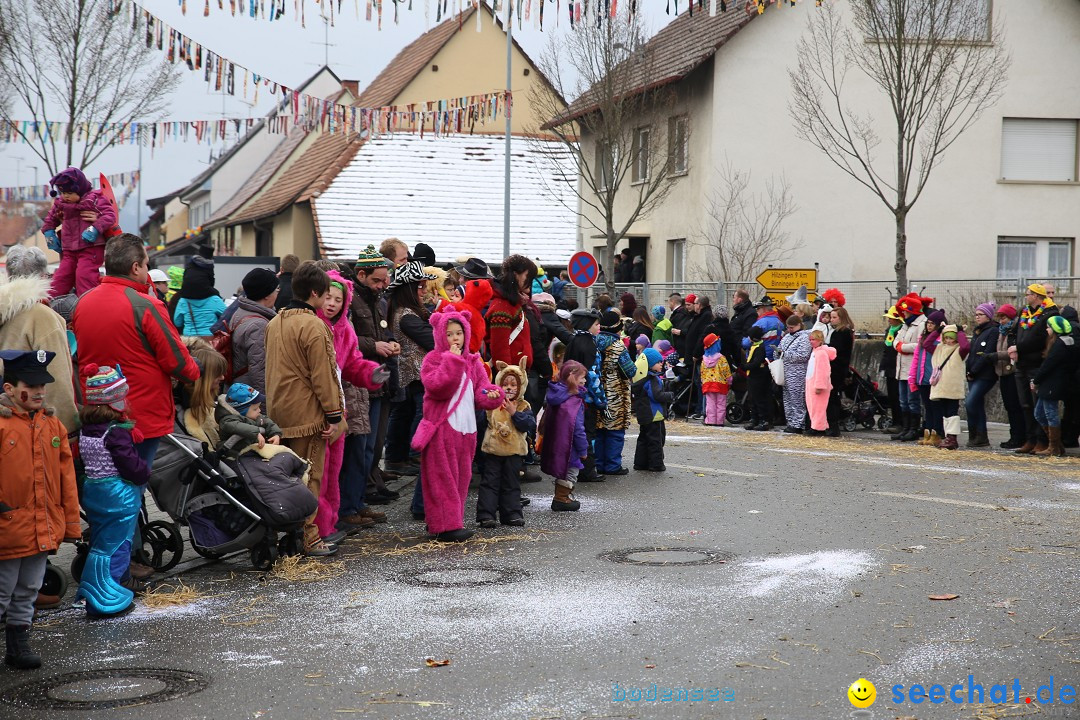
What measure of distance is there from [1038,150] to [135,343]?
90.4ft

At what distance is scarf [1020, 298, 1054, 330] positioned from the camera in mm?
15856

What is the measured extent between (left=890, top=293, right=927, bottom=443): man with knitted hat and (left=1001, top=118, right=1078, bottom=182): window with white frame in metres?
14.2

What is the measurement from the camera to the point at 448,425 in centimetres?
944

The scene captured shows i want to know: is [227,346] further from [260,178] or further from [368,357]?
[260,178]

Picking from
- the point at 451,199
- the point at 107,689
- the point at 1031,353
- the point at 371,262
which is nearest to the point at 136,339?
the point at 107,689

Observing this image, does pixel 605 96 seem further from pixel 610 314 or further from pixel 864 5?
pixel 610 314

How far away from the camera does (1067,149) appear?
3048cm

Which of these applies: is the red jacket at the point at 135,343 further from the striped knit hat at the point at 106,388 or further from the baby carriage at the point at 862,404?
the baby carriage at the point at 862,404

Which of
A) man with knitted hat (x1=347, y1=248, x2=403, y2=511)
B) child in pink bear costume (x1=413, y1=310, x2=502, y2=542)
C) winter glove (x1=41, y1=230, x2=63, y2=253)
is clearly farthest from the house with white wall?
winter glove (x1=41, y1=230, x2=63, y2=253)

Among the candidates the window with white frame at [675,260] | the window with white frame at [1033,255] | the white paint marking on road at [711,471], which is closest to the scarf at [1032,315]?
the white paint marking on road at [711,471]

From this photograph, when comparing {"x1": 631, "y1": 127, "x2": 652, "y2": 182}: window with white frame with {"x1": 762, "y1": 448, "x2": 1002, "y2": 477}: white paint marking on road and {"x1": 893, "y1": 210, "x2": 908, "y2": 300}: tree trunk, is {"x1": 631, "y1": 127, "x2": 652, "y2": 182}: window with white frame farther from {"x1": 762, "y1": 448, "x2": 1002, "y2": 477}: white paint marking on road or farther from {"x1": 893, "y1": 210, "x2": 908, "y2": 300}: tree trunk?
{"x1": 762, "y1": 448, "x2": 1002, "y2": 477}: white paint marking on road

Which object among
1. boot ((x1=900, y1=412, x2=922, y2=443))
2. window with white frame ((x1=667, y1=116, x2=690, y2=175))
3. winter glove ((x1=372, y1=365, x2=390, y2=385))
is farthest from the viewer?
window with white frame ((x1=667, y1=116, x2=690, y2=175))

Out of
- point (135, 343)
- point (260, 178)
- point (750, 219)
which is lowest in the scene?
point (135, 343)

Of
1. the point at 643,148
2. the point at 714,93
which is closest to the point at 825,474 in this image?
the point at 714,93
